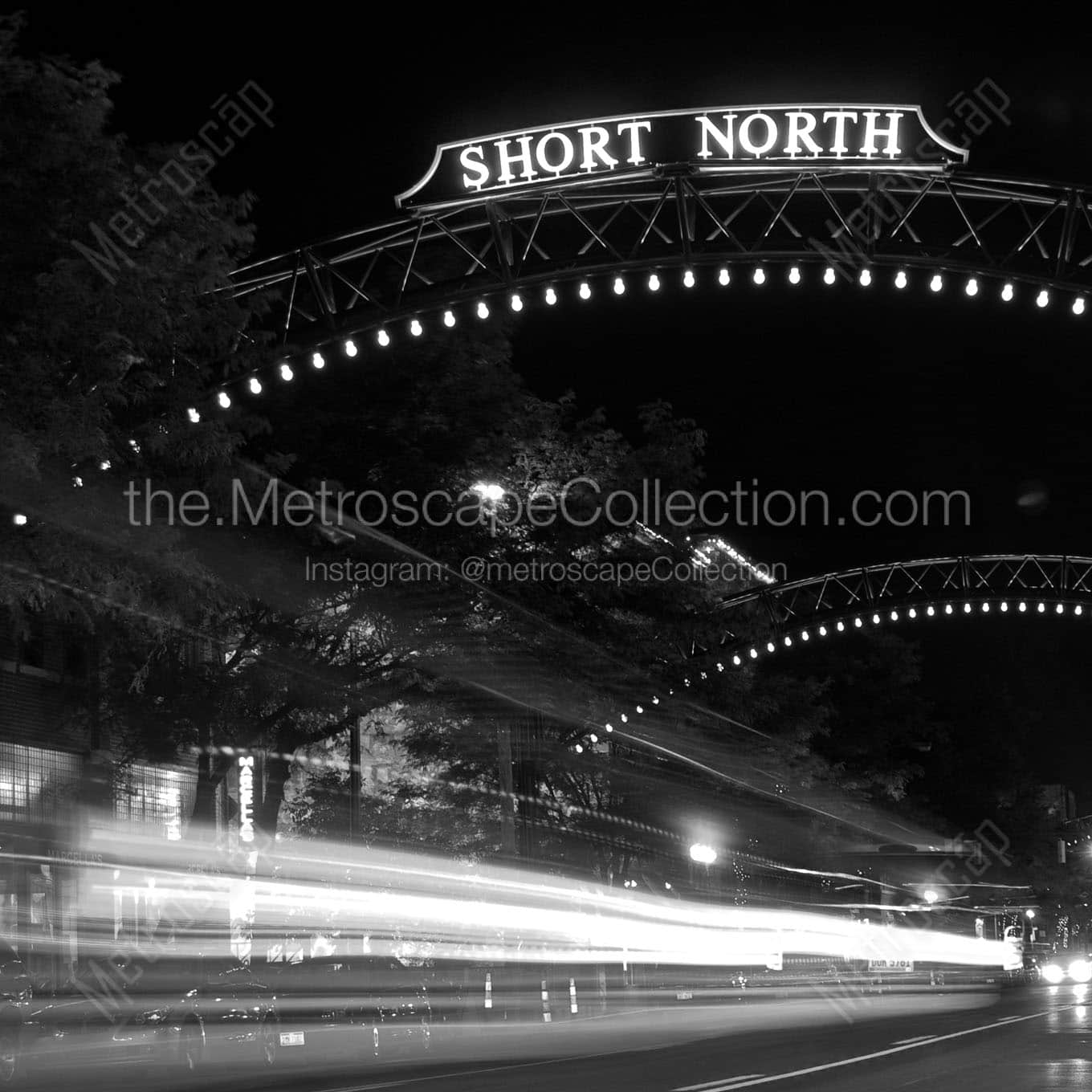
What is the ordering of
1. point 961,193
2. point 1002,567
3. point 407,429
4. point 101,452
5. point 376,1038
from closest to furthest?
1. point 101,452
2. point 376,1038
3. point 961,193
4. point 407,429
5. point 1002,567

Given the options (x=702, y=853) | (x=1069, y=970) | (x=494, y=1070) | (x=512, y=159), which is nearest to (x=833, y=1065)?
(x=494, y=1070)

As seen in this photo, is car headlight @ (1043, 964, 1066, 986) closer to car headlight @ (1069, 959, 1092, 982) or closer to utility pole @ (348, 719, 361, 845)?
car headlight @ (1069, 959, 1092, 982)

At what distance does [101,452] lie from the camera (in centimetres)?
1551

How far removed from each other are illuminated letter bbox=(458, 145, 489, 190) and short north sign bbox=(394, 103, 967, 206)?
0.01 meters

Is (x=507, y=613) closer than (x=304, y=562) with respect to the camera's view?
No

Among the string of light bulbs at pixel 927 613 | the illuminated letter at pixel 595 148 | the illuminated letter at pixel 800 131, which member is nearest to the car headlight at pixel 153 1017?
the illuminated letter at pixel 595 148

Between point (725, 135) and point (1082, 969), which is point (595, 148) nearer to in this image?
point (725, 135)

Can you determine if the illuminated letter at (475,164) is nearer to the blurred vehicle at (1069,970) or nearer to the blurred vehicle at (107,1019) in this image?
the blurred vehicle at (107,1019)

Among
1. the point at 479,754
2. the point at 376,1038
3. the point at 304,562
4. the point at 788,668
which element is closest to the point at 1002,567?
the point at 788,668

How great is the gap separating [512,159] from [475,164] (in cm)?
54

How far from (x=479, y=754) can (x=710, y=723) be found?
6785 mm

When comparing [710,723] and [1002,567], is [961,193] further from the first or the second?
[1002,567]

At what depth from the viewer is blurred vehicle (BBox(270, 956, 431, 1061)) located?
57.1 ft

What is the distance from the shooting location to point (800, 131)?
2278cm
